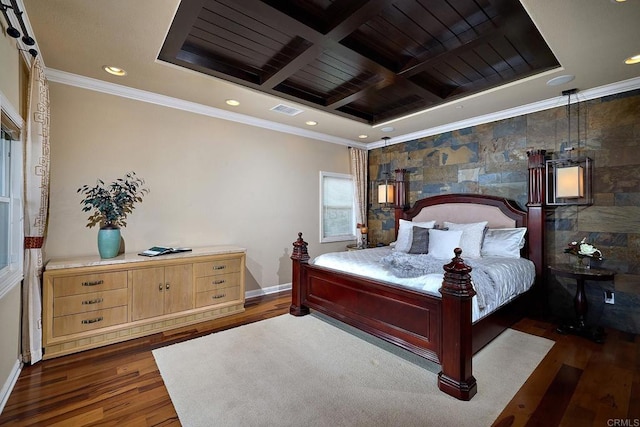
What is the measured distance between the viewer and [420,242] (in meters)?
3.91

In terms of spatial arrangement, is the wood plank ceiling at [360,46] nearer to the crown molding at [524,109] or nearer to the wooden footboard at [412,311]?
the crown molding at [524,109]

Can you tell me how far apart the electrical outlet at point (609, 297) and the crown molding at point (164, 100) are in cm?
434

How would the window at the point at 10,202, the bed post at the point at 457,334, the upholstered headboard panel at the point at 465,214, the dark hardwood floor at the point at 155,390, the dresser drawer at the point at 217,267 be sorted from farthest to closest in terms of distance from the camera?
the upholstered headboard panel at the point at 465,214 < the dresser drawer at the point at 217,267 < the window at the point at 10,202 < the bed post at the point at 457,334 < the dark hardwood floor at the point at 155,390

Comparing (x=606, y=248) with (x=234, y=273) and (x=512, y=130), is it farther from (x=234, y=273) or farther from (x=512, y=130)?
(x=234, y=273)

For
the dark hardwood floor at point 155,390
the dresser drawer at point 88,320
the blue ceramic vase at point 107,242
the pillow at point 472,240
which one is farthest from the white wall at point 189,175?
the pillow at point 472,240

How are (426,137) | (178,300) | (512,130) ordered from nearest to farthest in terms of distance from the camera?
(178,300), (512,130), (426,137)

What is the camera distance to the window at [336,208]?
5281 millimetres

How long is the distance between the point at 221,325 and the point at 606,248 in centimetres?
441

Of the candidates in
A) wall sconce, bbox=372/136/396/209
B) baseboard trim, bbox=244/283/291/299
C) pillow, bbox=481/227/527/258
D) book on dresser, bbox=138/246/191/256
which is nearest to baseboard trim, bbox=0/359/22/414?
book on dresser, bbox=138/246/191/256

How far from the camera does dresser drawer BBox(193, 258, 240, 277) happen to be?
3356mm

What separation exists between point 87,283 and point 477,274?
3582mm

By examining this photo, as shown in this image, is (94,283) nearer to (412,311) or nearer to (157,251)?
(157,251)

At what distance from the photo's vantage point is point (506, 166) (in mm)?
4004

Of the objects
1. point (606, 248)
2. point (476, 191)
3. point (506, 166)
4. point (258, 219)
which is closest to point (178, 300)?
point (258, 219)
